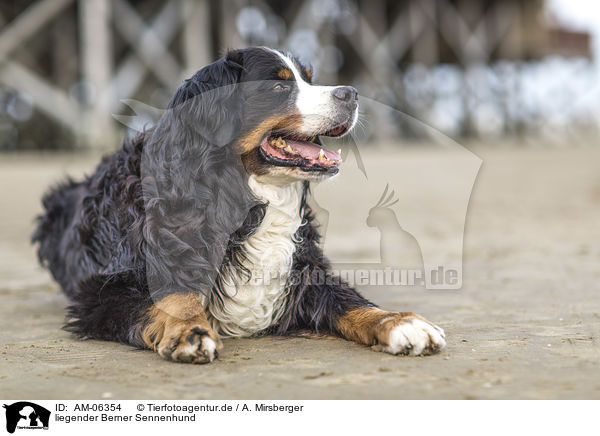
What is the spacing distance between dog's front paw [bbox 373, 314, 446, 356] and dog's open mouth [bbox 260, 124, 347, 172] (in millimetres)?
794

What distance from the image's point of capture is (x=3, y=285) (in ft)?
14.7

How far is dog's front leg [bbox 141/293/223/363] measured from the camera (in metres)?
2.40

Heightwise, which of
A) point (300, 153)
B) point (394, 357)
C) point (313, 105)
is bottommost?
point (394, 357)

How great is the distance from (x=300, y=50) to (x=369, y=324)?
28.4ft

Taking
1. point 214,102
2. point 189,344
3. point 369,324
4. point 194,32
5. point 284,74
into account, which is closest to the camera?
point 189,344

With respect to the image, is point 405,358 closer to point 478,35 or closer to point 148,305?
point 148,305

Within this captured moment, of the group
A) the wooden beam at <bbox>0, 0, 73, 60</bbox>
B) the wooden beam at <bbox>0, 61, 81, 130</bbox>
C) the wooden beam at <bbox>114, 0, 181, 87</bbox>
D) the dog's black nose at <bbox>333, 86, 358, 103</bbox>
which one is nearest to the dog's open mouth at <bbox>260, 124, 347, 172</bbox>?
the dog's black nose at <bbox>333, 86, 358, 103</bbox>

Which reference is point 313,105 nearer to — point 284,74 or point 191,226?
point 284,74

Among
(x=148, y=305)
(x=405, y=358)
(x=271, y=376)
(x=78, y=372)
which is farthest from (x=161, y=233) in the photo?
(x=405, y=358)

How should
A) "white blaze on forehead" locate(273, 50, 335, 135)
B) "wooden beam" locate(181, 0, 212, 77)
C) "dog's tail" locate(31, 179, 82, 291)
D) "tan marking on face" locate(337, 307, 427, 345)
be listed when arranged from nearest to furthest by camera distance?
"tan marking on face" locate(337, 307, 427, 345), "white blaze on forehead" locate(273, 50, 335, 135), "dog's tail" locate(31, 179, 82, 291), "wooden beam" locate(181, 0, 212, 77)

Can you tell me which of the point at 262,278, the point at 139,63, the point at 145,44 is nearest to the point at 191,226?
the point at 262,278

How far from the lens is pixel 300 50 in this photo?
35.1ft
